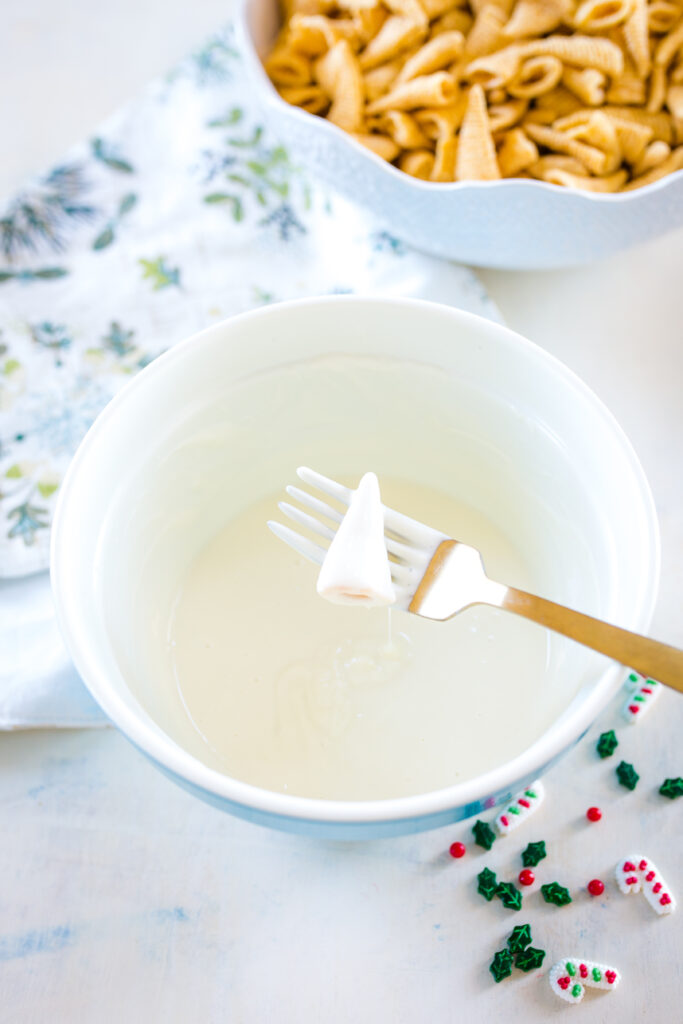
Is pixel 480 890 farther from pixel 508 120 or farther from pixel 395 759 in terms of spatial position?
pixel 508 120

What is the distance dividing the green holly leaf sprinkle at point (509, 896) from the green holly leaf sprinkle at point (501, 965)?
0.9 inches

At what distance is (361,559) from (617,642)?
119 millimetres

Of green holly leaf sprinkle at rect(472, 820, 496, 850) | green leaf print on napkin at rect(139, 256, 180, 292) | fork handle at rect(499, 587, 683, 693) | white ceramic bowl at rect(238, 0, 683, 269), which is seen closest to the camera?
fork handle at rect(499, 587, 683, 693)

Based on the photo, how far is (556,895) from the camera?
486 mm

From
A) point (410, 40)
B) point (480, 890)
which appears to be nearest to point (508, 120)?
point (410, 40)

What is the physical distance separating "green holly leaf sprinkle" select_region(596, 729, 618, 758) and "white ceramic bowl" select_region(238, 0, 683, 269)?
12.7 inches

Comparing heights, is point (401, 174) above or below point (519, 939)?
above

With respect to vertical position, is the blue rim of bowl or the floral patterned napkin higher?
the blue rim of bowl

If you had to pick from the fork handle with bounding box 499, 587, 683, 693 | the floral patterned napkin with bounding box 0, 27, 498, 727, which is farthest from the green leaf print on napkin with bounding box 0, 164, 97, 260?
the fork handle with bounding box 499, 587, 683, 693

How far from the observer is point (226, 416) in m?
0.54

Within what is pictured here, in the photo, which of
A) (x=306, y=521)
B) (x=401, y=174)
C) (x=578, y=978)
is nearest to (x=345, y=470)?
(x=306, y=521)

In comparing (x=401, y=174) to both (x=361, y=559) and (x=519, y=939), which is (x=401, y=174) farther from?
(x=519, y=939)

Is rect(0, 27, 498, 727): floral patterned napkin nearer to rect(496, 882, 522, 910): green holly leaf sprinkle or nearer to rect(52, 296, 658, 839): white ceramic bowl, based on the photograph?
rect(52, 296, 658, 839): white ceramic bowl

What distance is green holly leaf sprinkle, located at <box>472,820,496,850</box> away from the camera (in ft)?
1.65
